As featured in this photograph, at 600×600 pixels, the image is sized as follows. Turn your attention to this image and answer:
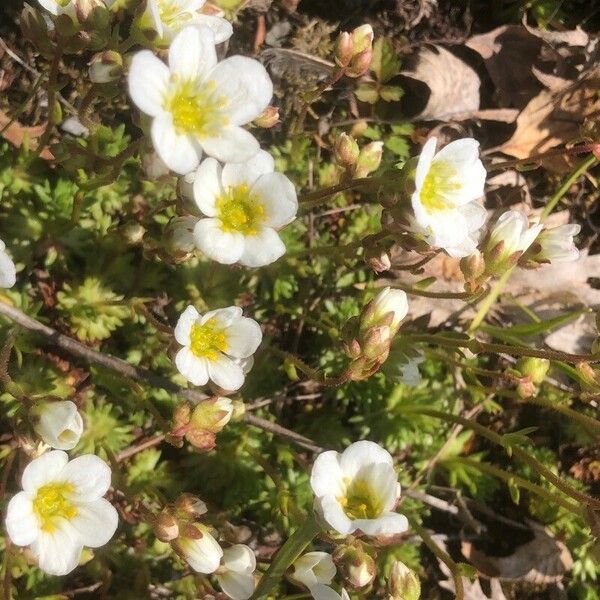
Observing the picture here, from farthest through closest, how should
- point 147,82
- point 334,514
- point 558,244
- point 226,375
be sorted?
point 558,244 < point 226,375 < point 334,514 < point 147,82

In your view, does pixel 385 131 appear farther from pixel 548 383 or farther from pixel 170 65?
pixel 170 65

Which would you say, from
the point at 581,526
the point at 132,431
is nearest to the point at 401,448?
the point at 581,526

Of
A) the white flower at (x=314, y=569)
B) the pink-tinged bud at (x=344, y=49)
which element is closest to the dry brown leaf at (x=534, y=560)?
the white flower at (x=314, y=569)

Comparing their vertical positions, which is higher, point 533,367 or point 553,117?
point 553,117

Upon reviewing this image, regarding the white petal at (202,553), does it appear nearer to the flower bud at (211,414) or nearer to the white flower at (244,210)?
the flower bud at (211,414)

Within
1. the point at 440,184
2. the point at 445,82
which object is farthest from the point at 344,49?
the point at 445,82

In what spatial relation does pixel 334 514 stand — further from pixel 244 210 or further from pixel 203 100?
pixel 203 100

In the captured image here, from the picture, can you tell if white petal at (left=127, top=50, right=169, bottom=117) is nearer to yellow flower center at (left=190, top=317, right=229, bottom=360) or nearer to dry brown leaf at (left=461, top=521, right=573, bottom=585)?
yellow flower center at (left=190, top=317, right=229, bottom=360)
